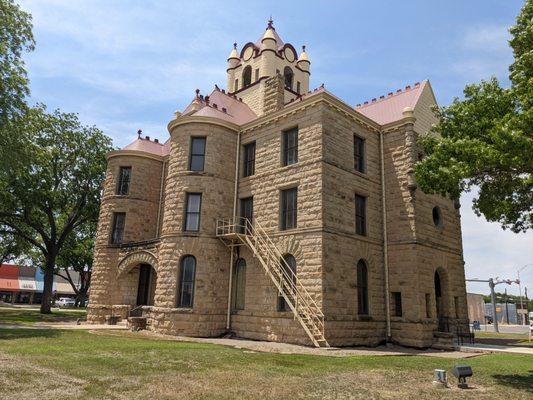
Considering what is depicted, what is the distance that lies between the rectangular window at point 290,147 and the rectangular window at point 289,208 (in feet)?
5.11

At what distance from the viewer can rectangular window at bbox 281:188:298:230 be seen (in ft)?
64.7

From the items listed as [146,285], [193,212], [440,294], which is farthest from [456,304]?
[146,285]

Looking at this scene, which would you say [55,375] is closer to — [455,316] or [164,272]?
[164,272]

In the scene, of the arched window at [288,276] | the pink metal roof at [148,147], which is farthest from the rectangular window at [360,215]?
the pink metal roof at [148,147]

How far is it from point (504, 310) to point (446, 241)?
67.6 metres

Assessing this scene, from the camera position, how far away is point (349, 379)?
391 inches

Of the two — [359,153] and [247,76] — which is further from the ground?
[247,76]

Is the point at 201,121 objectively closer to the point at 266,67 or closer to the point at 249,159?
the point at 249,159

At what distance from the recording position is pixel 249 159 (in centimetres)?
2295

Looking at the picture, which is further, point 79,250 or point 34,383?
point 79,250

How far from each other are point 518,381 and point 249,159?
52.3ft

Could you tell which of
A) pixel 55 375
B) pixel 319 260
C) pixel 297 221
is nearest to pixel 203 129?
pixel 297 221

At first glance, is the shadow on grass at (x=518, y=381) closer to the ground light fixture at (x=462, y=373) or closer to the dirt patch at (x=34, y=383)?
the ground light fixture at (x=462, y=373)

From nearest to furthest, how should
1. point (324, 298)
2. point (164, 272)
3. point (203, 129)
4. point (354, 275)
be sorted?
point (324, 298)
point (354, 275)
point (164, 272)
point (203, 129)
